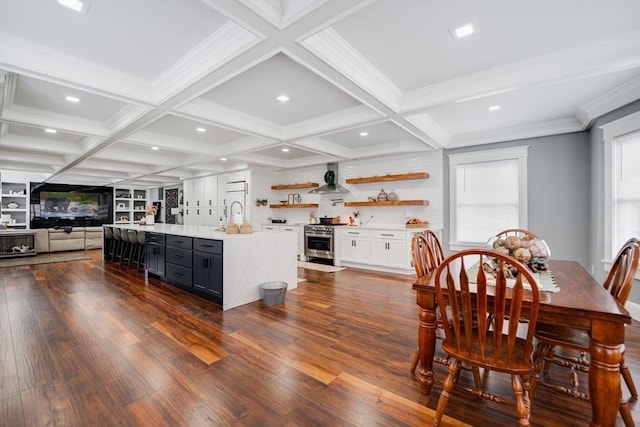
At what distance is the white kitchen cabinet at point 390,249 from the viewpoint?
5316mm

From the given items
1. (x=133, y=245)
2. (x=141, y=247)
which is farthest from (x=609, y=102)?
(x=133, y=245)

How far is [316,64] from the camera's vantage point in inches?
96.4

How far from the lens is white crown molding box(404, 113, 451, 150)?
402 cm

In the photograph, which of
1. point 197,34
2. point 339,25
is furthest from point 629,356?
point 197,34

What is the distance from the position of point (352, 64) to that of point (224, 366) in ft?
9.24

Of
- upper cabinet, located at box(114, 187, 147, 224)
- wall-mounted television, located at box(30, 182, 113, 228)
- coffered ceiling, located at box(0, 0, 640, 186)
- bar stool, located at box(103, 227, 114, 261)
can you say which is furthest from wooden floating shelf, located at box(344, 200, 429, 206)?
wall-mounted television, located at box(30, 182, 113, 228)

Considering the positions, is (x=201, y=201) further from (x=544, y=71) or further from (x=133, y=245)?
(x=544, y=71)

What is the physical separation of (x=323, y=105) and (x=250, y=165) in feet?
13.7

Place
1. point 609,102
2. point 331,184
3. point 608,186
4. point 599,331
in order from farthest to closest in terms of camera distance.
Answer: point 331,184 < point 608,186 < point 609,102 < point 599,331

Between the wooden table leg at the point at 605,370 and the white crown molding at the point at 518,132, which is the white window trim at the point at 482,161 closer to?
the white crown molding at the point at 518,132

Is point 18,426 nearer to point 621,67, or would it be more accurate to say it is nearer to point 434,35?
point 434,35

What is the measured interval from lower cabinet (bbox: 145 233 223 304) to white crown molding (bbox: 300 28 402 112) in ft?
7.68

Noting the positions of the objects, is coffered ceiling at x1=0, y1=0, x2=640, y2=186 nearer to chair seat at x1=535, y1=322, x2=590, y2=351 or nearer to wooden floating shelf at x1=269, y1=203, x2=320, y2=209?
chair seat at x1=535, y1=322, x2=590, y2=351

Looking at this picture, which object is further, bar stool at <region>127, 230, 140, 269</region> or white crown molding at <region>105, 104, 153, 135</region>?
bar stool at <region>127, 230, 140, 269</region>
